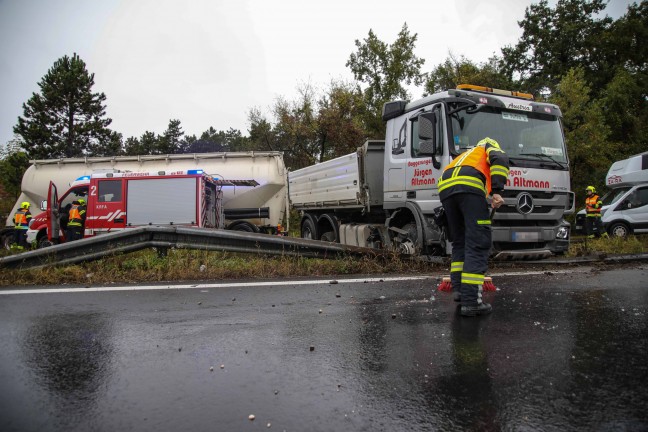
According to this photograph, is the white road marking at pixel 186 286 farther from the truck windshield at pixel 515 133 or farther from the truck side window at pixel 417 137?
the truck windshield at pixel 515 133

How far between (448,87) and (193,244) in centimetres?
3059

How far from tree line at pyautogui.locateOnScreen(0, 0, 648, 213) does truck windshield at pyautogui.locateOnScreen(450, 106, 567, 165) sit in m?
18.1

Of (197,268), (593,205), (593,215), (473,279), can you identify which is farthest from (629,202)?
(197,268)

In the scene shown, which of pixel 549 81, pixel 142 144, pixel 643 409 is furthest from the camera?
pixel 142 144

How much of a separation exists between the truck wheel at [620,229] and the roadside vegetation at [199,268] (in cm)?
1313

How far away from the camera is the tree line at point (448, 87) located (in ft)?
Answer: 86.0

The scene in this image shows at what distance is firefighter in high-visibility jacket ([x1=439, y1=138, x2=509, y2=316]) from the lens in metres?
4.11

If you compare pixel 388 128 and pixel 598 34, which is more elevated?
pixel 598 34

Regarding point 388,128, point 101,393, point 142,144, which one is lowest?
point 101,393

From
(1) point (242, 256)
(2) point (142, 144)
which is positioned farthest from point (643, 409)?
(2) point (142, 144)

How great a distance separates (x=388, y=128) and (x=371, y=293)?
4.34 metres

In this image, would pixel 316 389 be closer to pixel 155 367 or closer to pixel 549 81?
pixel 155 367

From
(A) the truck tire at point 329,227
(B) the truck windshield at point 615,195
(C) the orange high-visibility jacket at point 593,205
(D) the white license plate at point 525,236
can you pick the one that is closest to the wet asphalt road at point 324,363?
(D) the white license plate at point 525,236

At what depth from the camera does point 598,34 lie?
36.7 m
